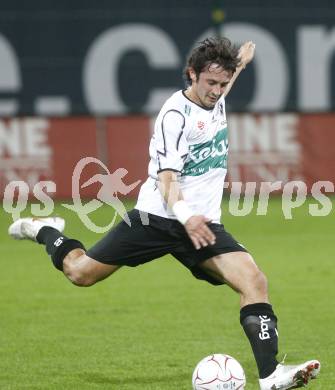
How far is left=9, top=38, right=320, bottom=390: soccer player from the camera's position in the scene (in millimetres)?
6738

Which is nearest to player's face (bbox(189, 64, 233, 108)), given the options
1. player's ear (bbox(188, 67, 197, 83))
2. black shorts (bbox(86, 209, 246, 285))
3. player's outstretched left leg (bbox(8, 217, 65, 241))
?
player's ear (bbox(188, 67, 197, 83))

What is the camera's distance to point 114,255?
290 inches

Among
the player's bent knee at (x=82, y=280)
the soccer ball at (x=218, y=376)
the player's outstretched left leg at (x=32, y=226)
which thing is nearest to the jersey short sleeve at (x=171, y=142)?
the player's bent knee at (x=82, y=280)

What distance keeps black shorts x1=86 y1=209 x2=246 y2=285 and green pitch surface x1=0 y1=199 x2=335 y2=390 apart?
2.65 feet

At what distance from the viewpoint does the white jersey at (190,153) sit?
22.6ft

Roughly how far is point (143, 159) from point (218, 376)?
516 inches

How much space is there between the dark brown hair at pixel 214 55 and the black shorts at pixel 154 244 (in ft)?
3.32

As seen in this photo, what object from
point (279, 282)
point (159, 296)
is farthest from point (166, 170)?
point (279, 282)

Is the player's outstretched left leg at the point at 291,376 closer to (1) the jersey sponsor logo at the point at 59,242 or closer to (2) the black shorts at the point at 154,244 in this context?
(2) the black shorts at the point at 154,244

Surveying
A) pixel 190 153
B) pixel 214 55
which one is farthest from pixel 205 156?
pixel 214 55

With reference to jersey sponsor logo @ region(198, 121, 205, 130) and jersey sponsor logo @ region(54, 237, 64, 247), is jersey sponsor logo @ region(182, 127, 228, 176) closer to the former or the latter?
jersey sponsor logo @ region(198, 121, 205, 130)

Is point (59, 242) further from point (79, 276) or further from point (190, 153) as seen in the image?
point (190, 153)

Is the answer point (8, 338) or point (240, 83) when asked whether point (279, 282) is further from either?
point (240, 83)

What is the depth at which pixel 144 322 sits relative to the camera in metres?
9.50
